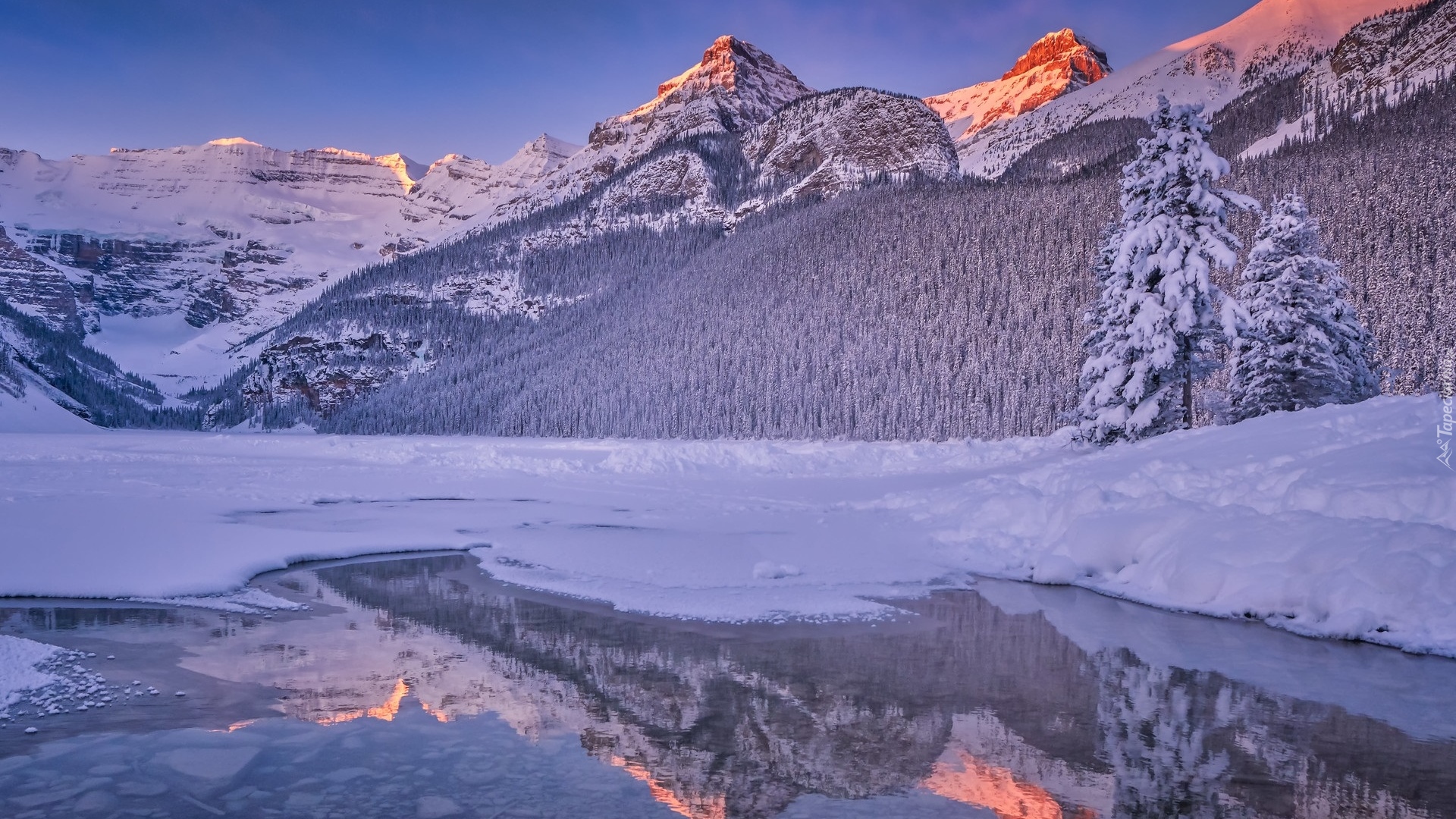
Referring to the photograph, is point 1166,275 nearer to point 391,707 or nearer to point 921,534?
point 921,534

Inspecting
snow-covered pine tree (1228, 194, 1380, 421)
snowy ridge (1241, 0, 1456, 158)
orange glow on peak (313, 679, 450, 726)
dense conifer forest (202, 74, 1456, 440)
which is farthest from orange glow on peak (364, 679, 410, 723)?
snowy ridge (1241, 0, 1456, 158)

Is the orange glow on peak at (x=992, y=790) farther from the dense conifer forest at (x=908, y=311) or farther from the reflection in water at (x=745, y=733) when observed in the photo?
the dense conifer forest at (x=908, y=311)

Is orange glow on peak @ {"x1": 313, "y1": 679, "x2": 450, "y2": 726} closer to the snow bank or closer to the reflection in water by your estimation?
the reflection in water

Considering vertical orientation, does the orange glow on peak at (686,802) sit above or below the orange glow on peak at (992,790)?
below

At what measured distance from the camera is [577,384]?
119312 mm

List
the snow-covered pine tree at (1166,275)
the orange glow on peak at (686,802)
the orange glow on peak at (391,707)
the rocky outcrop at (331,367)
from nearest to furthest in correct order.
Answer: the orange glow on peak at (686,802), the orange glow on peak at (391,707), the snow-covered pine tree at (1166,275), the rocky outcrop at (331,367)

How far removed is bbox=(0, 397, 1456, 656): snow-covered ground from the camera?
442 inches

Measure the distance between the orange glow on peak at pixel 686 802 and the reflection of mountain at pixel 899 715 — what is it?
2 cm

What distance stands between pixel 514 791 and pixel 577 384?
115397mm

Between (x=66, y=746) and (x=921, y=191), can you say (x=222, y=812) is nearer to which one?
(x=66, y=746)

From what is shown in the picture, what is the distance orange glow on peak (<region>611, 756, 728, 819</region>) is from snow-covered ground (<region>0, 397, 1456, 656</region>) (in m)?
5.91

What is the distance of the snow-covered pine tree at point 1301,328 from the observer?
95.7 ft

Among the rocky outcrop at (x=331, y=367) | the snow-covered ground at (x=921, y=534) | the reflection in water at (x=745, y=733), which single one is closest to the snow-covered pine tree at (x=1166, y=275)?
the snow-covered ground at (x=921, y=534)

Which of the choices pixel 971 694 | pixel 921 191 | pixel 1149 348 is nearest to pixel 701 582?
pixel 971 694
